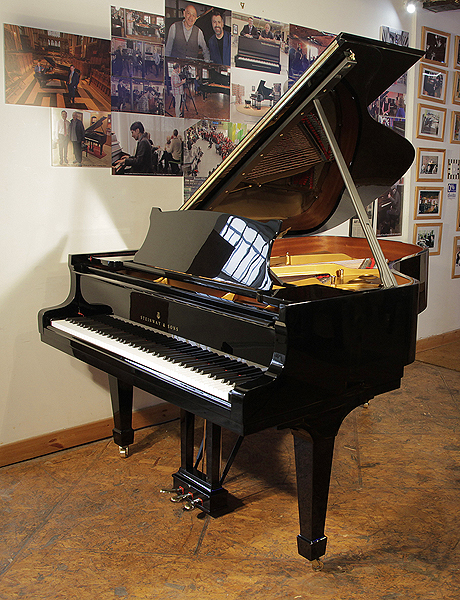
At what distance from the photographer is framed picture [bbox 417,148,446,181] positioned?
5102 mm

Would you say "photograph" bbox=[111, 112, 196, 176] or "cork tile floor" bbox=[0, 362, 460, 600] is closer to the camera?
"cork tile floor" bbox=[0, 362, 460, 600]

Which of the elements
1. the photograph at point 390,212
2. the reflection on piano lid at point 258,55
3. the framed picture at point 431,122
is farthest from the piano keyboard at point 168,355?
the framed picture at point 431,122

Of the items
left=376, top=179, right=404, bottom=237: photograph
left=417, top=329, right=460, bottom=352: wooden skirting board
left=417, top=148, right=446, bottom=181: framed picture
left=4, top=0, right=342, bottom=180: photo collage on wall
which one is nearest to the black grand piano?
left=4, top=0, right=342, bottom=180: photo collage on wall

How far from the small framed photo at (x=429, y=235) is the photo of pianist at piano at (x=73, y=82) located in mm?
3228

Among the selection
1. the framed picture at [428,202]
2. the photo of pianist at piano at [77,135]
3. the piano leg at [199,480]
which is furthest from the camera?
the framed picture at [428,202]

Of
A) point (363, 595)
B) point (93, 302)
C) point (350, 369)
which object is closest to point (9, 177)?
point (93, 302)

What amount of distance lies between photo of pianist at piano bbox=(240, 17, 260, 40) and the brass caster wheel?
310cm

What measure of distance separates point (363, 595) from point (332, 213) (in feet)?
6.30

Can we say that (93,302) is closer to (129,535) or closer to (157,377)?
(157,377)

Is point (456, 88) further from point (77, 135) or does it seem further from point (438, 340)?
point (77, 135)

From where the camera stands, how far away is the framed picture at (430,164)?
5.10m

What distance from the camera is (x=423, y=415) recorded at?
12.5 ft

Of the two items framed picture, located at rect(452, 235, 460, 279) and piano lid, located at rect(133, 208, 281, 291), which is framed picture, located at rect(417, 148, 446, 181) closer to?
framed picture, located at rect(452, 235, 460, 279)

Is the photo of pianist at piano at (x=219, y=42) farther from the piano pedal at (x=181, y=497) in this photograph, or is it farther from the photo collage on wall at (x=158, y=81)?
the piano pedal at (x=181, y=497)
